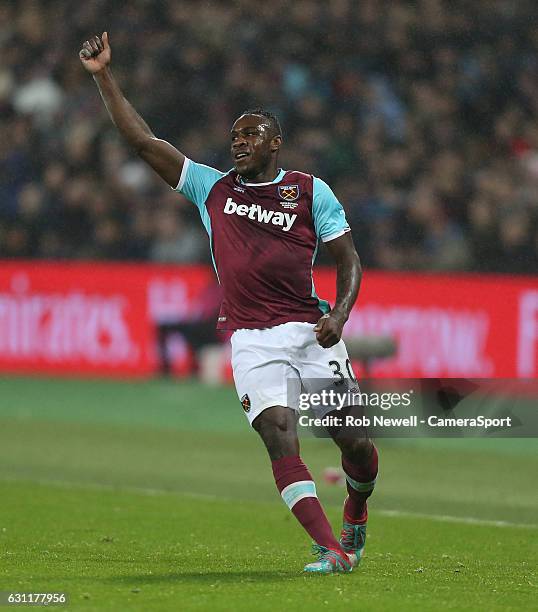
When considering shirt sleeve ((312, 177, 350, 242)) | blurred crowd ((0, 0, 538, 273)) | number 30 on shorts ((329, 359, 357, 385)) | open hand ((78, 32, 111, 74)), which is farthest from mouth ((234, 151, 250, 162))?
blurred crowd ((0, 0, 538, 273))

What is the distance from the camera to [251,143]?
290 inches

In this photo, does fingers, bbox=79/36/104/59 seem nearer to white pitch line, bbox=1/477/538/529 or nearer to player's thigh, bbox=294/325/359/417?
player's thigh, bbox=294/325/359/417

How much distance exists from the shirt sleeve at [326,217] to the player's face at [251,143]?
0.33 m

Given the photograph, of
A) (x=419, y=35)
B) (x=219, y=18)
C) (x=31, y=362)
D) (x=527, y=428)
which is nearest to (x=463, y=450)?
(x=527, y=428)

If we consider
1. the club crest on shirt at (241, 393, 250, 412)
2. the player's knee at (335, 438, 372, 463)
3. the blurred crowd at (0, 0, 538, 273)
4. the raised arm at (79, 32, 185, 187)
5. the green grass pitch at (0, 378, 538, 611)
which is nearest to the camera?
the green grass pitch at (0, 378, 538, 611)

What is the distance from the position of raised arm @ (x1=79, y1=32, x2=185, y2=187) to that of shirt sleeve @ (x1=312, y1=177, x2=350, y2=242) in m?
0.75

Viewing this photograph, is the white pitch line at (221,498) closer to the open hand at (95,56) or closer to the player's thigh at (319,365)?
the player's thigh at (319,365)

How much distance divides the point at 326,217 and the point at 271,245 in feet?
1.06

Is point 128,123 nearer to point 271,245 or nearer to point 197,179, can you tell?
point 197,179

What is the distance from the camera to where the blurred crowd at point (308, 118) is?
1883cm

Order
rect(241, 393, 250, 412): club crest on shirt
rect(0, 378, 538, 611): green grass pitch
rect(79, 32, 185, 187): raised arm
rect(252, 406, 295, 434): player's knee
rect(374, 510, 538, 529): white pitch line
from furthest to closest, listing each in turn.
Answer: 1. rect(374, 510, 538, 529): white pitch line
2. rect(79, 32, 185, 187): raised arm
3. rect(241, 393, 250, 412): club crest on shirt
4. rect(252, 406, 295, 434): player's knee
5. rect(0, 378, 538, 611): green grass pitch

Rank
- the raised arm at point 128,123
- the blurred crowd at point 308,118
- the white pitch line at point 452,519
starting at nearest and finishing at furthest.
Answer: the raised arm at point 128,123 → the white pitch line at point 452,519 → the blurred crowd at point 308,118

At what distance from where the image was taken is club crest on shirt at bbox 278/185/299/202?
24.3 feet

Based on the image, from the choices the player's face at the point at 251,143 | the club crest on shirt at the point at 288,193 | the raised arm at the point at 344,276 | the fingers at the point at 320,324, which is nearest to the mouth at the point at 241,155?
the player's face at the point at 251,143
